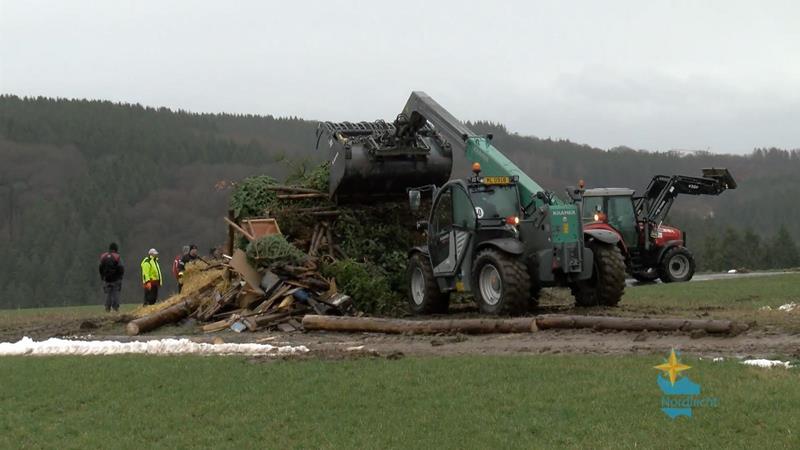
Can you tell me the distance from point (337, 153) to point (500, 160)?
366cm

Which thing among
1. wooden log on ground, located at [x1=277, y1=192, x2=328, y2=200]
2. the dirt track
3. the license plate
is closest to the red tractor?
wooden log on ground, located at [x1=277, y1=192, x2=328, y2=200]

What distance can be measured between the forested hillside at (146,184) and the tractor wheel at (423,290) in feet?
181

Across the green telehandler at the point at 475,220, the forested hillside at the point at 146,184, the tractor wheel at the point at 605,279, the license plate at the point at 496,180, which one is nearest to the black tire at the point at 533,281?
the green telehandler at the point at 475,220

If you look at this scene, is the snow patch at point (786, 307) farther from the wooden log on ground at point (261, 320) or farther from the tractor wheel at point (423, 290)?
the wooden log on ground at point (261, 320)

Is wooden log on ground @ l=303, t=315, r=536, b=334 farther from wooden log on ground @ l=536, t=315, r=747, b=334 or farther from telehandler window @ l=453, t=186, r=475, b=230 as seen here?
telehandler window @ l=453, t=186, r=475, b=230

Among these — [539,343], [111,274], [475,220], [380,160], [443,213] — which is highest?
[380,160]

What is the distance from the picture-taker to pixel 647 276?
3403 cm

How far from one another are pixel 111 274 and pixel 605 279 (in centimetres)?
1419

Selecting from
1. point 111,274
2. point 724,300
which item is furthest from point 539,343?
point 111,274

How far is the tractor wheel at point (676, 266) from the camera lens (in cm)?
3338

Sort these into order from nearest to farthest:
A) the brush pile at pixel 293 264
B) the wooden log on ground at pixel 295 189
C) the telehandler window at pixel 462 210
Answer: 1. the telehandler window at pixel 462 210
2. the brush pile at pixel 293 264
3. the wooden log on ground at pixel 295 189

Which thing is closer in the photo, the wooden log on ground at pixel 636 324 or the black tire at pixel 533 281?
the wooden log on ground at pixel 636 324

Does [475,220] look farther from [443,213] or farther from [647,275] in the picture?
[647,275]

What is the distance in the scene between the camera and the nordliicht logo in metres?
10.1
